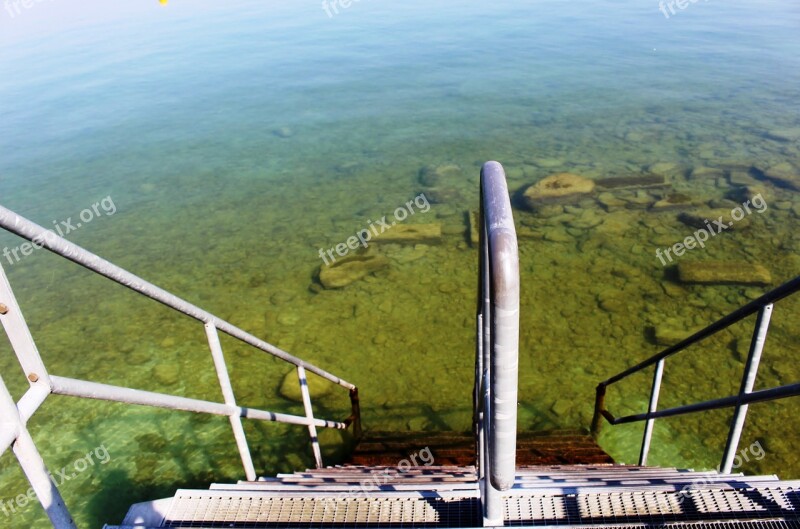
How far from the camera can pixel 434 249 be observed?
9.25 m

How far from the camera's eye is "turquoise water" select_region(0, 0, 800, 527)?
5.88m

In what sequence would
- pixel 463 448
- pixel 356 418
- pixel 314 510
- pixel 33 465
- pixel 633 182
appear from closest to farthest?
pixel 33 465 → pixel 314 510 → pixel 463 448 → pixel 356 418 → pixel 633 182

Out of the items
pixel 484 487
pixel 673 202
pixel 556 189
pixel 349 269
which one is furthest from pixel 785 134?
pixel 484 487

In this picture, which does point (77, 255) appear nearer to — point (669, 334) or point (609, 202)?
point (669, 334)

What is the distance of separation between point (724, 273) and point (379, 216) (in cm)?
605

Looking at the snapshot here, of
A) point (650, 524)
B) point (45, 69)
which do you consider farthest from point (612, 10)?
point (650, 524)

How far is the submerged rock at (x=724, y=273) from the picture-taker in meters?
7.49

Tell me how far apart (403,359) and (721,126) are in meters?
A: 11.7

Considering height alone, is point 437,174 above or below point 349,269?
above

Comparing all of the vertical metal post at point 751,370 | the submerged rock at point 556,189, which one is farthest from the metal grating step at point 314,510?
the submerged rock at point 556,189

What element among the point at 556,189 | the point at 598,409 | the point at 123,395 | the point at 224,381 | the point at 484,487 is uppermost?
the point at 123,395

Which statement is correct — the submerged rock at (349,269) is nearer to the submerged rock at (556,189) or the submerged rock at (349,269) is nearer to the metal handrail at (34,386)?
the submerged rock at (556,189)

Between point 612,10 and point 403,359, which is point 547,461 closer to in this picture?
point 403,359

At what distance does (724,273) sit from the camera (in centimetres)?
760
